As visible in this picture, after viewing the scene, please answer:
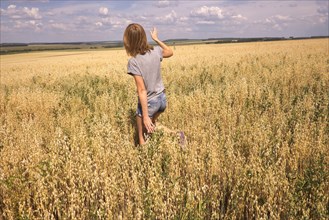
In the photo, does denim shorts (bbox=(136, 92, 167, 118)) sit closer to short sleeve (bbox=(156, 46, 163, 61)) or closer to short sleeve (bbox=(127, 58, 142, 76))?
short sleeve (bbox=(127, 58, 142, 76))

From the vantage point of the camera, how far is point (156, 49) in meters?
4.79

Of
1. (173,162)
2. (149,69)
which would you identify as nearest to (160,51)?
(149,69)

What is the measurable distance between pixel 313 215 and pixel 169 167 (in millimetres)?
1664

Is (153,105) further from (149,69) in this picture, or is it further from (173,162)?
(173,162)

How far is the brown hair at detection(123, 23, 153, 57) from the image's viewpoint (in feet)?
14.3

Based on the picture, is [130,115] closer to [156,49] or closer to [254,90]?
[156,49]

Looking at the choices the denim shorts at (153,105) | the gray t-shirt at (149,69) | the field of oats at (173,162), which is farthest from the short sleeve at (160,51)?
the field of oats at (173,162)

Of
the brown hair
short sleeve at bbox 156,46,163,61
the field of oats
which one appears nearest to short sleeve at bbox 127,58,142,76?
the brown hair

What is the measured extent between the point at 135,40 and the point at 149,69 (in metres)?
0.52

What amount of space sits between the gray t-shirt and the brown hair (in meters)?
0.09

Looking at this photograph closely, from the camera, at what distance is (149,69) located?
4633 millimetres

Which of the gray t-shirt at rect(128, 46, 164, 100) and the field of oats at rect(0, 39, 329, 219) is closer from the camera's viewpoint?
the field of oats at rect(0, 39, 329, 219)

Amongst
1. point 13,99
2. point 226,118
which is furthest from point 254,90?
point 13,99

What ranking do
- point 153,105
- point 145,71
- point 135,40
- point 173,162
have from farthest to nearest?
point 153,105, point 145,71, point 135,40, point 173,162
